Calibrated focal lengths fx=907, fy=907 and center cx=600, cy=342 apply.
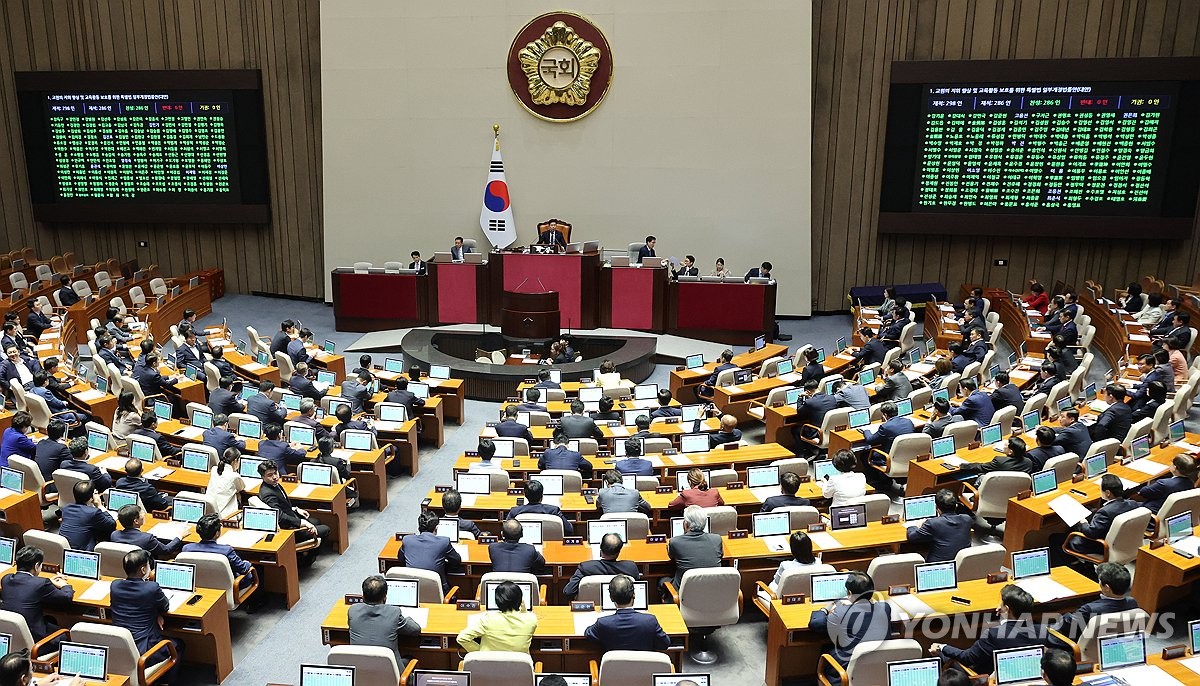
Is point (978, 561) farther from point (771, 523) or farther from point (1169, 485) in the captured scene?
point (1169, 485)

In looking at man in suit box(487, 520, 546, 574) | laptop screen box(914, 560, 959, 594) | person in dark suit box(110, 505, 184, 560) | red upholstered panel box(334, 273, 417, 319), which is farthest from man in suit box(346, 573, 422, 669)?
red upholstered panel box(334, 273, 417, 319)

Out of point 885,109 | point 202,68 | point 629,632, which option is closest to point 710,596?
point 629,632

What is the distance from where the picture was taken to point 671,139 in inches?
759

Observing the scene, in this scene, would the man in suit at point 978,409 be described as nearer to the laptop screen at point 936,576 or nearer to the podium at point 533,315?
the laptop screen at point 936,576

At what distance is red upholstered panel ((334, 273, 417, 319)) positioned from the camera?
18.5 m

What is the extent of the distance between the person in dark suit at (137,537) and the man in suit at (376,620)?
216cm

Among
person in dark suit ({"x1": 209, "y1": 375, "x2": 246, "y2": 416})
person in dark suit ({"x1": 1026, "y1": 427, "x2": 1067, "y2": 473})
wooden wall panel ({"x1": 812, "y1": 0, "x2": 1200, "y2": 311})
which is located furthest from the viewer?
wooden wall panel ({"x1": 812, "y1": 0, "x2": 1200, "y2": 311})

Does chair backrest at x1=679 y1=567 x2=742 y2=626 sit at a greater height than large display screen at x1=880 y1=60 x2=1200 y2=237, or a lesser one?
lesser

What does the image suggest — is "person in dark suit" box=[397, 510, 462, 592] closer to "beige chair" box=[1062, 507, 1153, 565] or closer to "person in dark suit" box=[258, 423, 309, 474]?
"person in dark suit" box=[258, 423, 309, 474]

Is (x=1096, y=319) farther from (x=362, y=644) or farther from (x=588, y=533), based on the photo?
(x=362, y=644)

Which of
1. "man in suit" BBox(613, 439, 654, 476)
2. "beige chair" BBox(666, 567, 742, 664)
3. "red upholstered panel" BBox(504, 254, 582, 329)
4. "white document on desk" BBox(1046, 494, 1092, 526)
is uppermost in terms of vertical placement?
"red upholstered panel" BBox(504, 254, 582, 329)

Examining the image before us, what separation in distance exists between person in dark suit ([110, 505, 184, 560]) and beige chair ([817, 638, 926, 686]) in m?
5.35

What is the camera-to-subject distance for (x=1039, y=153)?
58.6 ft

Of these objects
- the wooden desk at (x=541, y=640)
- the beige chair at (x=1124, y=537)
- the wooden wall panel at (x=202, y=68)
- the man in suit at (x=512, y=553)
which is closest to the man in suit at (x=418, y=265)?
the wooden wall panel at (x=202, y=68)
